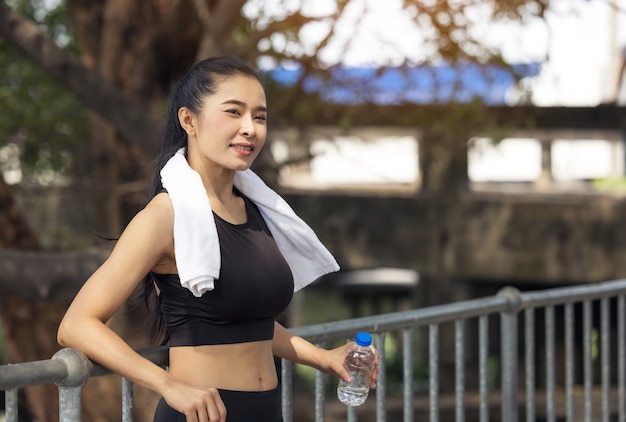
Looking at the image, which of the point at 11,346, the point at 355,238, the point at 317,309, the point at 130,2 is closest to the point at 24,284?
the point at 11,346

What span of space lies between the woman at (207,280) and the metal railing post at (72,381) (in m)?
0.03

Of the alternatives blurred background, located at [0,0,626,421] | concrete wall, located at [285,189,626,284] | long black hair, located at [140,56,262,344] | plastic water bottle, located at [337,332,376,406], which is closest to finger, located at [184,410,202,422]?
long black hair, located at [140,56,262,344]

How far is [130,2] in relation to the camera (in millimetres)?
9773

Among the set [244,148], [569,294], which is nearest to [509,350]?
[569,294]

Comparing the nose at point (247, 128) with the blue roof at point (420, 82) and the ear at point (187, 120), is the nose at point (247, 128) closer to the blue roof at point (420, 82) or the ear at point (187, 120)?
the ear at point (187, 120)

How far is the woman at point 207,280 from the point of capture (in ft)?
8.15

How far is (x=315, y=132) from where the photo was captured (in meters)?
9.59

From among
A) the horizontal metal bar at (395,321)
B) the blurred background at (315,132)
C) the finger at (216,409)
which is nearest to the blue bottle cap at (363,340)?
the horizontal metal bar at (395,321)

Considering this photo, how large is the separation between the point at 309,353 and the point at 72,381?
73cm

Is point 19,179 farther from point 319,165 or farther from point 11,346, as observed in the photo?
point 319,165

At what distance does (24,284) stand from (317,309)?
47.8 feet

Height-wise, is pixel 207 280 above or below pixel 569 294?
above

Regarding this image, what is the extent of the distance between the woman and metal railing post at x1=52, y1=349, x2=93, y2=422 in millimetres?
32

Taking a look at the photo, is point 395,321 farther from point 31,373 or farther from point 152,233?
point 31,373
